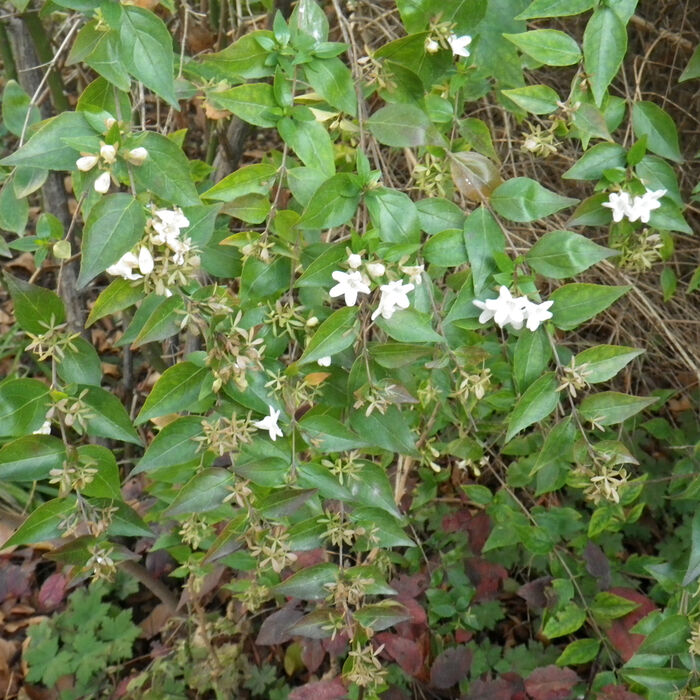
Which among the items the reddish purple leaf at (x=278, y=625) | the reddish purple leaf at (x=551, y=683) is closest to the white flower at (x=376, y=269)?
the reddish purple leaf at (x=278, y=625)

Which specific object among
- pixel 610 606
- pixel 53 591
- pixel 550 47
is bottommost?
pixel 53 591

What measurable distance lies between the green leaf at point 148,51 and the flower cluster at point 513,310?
0.50m

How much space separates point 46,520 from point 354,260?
586 mm

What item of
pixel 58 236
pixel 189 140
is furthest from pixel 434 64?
pixel 189 140

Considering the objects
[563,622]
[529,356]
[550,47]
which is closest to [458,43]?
[550,47]

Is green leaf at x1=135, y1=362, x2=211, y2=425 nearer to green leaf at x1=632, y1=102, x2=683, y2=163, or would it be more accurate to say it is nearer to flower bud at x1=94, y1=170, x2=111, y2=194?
flower bud at x1=94, y1=170, x2=111, y2=194

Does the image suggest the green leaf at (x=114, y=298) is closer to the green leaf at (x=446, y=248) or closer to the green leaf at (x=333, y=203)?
the green leaf at (x=333, y=203)

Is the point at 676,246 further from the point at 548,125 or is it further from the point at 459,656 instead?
the point at 459,656

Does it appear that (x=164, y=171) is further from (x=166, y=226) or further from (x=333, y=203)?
(x=333, y=203)

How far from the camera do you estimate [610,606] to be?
173 centimetres

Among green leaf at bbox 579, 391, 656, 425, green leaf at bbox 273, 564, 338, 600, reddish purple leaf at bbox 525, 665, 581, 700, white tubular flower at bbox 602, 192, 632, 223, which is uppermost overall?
white tubular flower at bbox 602, 192, 632, 223

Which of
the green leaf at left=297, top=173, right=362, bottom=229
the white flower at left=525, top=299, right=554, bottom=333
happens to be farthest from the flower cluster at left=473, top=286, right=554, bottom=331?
the green leaf at left=297, top=173, right=362, bottom=229

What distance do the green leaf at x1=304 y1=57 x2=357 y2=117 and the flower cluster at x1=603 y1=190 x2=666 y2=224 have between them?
45cm

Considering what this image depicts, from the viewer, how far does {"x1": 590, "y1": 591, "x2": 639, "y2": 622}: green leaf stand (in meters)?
1.70
